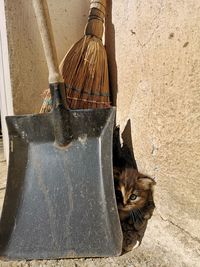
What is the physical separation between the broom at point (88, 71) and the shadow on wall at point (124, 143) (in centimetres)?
5

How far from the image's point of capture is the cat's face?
0.85 m

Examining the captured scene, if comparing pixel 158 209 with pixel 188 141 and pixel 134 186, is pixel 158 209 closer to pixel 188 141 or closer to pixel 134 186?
pixel 134 186

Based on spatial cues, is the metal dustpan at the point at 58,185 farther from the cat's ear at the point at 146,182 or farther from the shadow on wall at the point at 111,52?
the shadow on wall at the point at 111,52

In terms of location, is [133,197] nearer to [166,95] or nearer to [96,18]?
[166,95]

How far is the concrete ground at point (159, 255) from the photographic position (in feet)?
2.45

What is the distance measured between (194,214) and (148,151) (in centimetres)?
27

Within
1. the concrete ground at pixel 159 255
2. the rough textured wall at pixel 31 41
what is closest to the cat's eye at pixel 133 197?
the concrete ground at pixel 159 255

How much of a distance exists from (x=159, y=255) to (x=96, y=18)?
0.95m

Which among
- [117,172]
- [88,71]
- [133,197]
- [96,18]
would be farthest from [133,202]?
[96,18]

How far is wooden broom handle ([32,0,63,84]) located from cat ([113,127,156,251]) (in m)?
0.41

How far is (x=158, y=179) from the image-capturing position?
899mm

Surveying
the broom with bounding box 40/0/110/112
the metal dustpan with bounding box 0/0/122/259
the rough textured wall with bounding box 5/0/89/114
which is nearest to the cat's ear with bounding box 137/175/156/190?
the metal dustpan with bounding box 0/0/122/259

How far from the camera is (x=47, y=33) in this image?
34.6 inches

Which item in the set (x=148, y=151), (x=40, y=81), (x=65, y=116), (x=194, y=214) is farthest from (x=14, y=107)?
(x=194, y=214)
